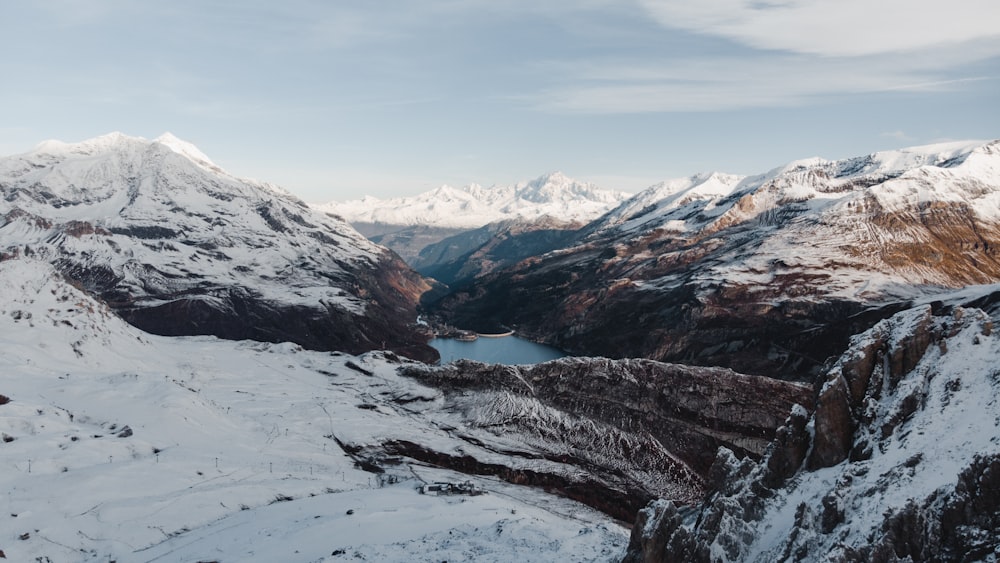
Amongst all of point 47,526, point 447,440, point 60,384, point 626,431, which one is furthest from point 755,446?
point 60,384

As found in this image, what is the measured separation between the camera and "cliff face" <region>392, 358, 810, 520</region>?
3285 inches

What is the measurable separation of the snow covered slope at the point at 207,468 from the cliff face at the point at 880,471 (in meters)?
11.1

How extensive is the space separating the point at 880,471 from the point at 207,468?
60278 millimetres

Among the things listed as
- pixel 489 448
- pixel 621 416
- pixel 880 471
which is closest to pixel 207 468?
pixel 489 448

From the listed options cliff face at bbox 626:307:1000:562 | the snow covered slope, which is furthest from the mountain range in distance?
the snow covered slope

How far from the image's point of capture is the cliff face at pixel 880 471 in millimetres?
21672

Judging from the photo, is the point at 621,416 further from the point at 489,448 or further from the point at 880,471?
the point at 880,471

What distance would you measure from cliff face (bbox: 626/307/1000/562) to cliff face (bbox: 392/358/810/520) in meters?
45.4

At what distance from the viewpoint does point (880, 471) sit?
83.4 ft

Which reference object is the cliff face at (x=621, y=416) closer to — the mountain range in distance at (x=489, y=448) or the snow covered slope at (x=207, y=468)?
the mountain range in distance at (x=489, y=448)

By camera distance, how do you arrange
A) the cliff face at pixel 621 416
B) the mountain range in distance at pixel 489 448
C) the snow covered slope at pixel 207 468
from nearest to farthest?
the mountain range in distance at pixel 489 448 < the snow covered slope at pixel 207 468 < the cliff face at pixel 621 416

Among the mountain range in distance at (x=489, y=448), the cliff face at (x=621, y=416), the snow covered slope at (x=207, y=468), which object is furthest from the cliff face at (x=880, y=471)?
the cliff face at (x=621, y=416)

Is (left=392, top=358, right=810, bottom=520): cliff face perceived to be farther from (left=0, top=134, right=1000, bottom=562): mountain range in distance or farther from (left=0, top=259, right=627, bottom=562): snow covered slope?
(left=0, top=259, right=627, bottom=562): snow covered slope

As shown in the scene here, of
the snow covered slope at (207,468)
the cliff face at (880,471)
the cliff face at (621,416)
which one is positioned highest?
the cliff face at (880,471)
